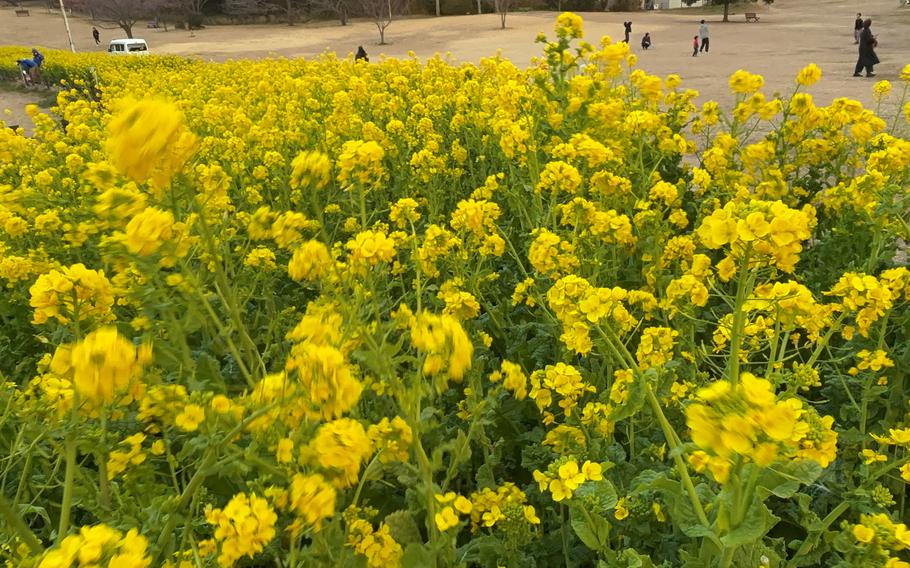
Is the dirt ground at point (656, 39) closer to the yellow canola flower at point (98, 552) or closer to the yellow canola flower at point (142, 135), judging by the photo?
the yellow canola flower at point (142, 135)

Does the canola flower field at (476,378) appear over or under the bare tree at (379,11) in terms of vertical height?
under

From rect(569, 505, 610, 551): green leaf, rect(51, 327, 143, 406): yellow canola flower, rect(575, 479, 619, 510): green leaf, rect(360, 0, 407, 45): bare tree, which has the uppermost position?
rect(360, 0, 407, 45): bare tree

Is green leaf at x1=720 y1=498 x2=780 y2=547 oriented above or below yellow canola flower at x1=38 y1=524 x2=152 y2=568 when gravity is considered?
below

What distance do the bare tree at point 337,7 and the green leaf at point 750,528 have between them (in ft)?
140

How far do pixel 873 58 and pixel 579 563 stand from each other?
13.1 meters

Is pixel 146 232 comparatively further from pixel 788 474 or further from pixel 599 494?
pixel 788 474

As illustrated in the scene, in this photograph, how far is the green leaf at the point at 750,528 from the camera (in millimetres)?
1275

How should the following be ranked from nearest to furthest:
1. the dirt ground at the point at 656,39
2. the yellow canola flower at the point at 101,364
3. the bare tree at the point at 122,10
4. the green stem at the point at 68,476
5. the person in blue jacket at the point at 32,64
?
the yellow canola flower at the point at 101,364
the green stem at the point at 68,476
the dirt ground at the point at 656,39
the person in blue jacket at the point at 32,64
the bare tree at the point at 122,10

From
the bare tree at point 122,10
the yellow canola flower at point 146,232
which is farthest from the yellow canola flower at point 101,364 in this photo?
the bare tree at point 122,10

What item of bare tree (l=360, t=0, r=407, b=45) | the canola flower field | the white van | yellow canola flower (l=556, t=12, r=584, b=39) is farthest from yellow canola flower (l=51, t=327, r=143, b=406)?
bare tree (l=360, t=0, r=407, b=45)

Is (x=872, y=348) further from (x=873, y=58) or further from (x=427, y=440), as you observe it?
(x=873, y=58)

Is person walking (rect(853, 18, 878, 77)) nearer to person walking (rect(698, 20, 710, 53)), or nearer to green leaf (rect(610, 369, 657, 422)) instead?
person walking (rect(698, 20, 710, 53))

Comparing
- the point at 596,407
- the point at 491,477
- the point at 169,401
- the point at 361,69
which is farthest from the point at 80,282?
the point at 361,69

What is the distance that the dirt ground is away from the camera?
1364 centimetres
